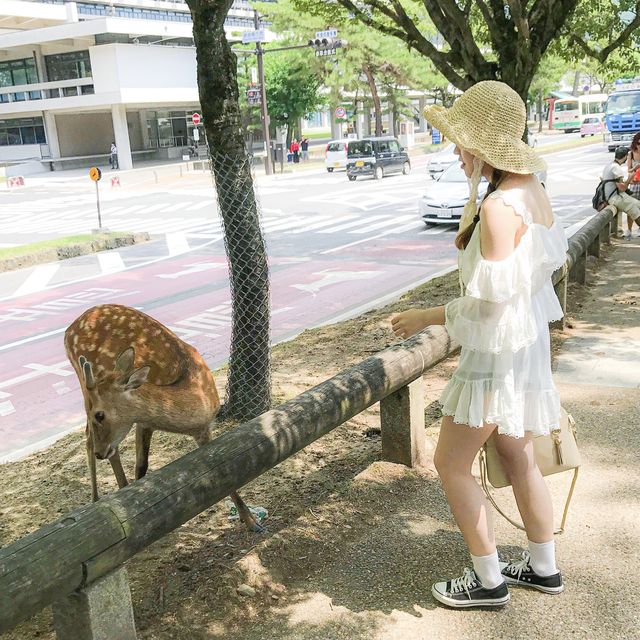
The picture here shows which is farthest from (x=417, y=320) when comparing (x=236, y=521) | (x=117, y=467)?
(x=117, y=467)

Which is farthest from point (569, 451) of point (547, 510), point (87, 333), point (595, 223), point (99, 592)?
point (595, 223)

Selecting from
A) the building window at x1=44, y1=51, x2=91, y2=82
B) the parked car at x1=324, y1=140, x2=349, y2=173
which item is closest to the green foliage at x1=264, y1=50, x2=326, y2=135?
the parked car at x1=324, y1=140, x2=349, y2=173

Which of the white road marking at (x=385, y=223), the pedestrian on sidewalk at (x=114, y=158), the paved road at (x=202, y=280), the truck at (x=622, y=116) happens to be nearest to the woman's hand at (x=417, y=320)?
the paved road at (x=202, y=280)

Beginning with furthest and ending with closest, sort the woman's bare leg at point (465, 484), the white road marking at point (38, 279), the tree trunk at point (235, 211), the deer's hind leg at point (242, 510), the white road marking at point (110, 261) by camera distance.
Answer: the white road marking at point (110, 261)
the white road marking at point (38, 279)
the tree trunk at point (235, 211)
the deer's hind leg at point (242, 510)
the woman's bare leg at point (465, 484)

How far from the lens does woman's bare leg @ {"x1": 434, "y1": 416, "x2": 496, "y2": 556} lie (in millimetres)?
2818

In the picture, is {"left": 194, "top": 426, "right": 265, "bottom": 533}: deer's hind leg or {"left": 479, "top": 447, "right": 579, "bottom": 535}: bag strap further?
{"left": 194, "top": 426, "right": 265, "bottom": 533}: deer's hind leg

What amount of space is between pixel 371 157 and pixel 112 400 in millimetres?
28511

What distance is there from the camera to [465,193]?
17.1 metres

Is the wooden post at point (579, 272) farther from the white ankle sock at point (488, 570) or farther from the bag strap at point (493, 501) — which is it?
the white ankle sock at point (488, 570)

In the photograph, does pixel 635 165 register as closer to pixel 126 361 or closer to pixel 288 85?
pixel 126 361

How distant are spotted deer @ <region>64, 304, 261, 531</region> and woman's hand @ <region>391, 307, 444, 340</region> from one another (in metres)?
1.12

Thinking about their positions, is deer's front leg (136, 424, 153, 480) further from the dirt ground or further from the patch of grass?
the patch of grass

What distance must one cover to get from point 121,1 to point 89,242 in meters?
53.8

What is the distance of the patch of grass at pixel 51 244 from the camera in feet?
51.6
